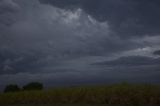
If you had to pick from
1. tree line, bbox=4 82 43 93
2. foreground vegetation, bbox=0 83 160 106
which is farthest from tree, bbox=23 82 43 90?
foreground vegetation, bbox=0 83 160 106

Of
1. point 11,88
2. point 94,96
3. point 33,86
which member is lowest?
point 94,96

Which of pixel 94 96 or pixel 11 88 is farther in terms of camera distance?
pixel 11 88

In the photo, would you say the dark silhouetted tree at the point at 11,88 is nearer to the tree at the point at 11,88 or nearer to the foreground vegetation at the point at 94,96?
the tree at the point at 11,88

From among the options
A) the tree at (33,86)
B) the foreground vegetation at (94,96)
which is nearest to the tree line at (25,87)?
the tree at (33,86)

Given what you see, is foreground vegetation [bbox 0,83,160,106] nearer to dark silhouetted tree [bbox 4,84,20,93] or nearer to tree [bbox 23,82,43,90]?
dark silhouetted tree [bbox 4,84,20,93]

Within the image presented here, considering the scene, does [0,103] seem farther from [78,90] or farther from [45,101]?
[78,90]

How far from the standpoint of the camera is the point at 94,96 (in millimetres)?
29391

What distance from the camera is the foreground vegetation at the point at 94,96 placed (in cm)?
2664

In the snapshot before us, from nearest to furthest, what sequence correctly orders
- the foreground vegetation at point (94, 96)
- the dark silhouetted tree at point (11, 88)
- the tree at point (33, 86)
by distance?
the foreground vegetation at point (94, 96) → the dark silhouetted tree at point (11, 88) → the tree at point (33, 86)

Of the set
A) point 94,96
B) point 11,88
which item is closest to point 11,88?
point 11,88

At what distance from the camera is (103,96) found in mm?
28859

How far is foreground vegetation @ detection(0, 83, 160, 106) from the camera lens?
26641 millimetres

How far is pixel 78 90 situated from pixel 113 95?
12.9 feet

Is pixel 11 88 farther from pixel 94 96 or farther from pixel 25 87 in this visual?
pixel 94 96
